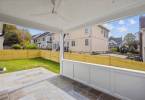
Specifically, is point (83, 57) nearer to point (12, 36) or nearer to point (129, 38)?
point (129, 38)

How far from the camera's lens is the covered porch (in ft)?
8.14

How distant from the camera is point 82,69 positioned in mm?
4312

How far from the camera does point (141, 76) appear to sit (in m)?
2.62

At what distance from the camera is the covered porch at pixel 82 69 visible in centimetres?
248

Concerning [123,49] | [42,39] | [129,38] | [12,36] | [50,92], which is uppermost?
[12,36]

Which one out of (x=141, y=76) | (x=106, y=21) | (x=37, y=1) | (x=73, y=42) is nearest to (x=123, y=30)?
(x=106, y=21)

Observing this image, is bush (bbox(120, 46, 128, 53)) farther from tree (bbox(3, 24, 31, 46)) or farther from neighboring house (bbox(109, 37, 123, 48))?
tree (bbox(3, 24, 31, 46))

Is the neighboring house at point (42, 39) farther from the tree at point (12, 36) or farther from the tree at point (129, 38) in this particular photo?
the tree at point (129, 38)

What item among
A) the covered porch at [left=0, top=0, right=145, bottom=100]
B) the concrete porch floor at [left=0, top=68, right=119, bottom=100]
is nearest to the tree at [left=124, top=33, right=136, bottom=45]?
the covered porch at [left=0, top=0, right=145, bottom=100]

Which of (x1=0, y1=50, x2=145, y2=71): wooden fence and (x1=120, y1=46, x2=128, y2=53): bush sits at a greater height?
(x1=120, y1=46, x2=128, y2=53): bush

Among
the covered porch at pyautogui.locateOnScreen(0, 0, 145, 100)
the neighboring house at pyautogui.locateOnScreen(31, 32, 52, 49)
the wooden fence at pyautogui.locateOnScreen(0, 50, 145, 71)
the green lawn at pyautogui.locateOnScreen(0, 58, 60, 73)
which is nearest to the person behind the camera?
the covered porch at pyautogui.locateOnScreen(0, 0, 145, 100)

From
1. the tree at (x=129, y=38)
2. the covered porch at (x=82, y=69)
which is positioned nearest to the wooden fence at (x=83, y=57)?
the covered porch at (x=82, y=69)

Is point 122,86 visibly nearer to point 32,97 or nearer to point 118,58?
point 118,58

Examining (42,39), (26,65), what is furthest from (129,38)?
(42,39)
